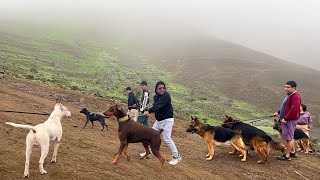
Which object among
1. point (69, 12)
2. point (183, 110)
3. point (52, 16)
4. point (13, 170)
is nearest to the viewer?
point (13, 170)

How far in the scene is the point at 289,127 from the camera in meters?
12.5

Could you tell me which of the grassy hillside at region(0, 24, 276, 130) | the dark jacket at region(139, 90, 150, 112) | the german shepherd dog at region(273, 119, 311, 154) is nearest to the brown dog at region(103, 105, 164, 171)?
the dark jacket at region(139, 90, 150, 112)

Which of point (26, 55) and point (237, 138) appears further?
point (26, 55)

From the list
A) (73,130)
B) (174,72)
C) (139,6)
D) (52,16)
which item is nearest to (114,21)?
(52,16)

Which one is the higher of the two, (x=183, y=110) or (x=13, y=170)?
(x=13, y=170)

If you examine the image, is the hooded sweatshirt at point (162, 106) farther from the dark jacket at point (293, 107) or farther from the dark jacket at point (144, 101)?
the dark jacket at point (293, 107)

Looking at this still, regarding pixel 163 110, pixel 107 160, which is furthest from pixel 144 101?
pixel 107 160

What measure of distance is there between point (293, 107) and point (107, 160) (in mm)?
6332

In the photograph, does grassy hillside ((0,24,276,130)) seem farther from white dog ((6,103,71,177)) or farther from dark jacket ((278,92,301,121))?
white dog ((6,103,71,177))

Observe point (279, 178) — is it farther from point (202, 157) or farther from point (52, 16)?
point (52, 16)

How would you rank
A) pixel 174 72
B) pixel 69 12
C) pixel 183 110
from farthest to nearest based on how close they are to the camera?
pixel 69 12 → pixel 174 72 → pixel 183 110

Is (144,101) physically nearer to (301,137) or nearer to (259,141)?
(259,141)

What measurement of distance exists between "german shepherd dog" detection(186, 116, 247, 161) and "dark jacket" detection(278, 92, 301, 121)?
179cm

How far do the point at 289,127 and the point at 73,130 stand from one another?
7920 millimetres
